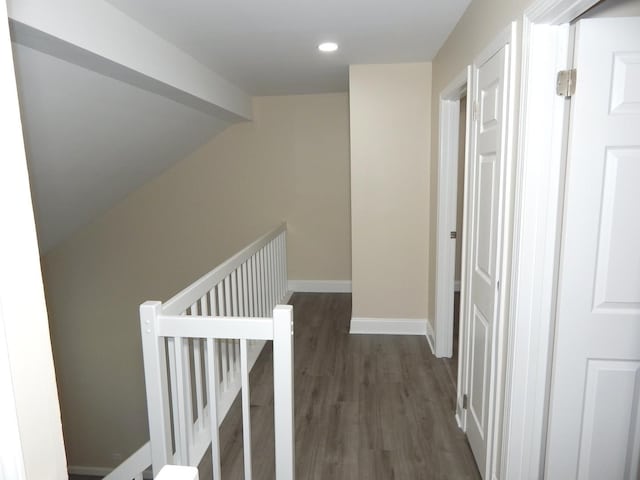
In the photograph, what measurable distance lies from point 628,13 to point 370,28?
4.95 feet

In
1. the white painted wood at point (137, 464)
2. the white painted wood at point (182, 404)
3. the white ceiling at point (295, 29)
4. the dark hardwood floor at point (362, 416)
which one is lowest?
the dark hardwood floor at point (362, 416)

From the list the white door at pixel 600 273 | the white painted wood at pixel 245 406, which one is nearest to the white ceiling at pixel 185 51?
the white door at pixel 600 273

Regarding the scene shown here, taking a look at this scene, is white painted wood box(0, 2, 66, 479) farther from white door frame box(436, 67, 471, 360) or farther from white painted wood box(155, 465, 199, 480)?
white door frame box(436, 67, 471, 360)

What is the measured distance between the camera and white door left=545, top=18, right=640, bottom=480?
138 cm

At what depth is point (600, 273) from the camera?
1477mm

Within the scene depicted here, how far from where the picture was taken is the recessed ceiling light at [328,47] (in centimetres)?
289

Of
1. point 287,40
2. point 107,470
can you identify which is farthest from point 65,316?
point 287,40

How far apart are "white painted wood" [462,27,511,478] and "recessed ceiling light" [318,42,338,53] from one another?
1124mm

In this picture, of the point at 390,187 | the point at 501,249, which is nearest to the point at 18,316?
the point at 501,249

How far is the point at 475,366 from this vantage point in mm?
2221

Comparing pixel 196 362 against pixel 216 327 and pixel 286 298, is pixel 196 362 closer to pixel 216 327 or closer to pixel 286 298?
pixel 216 327

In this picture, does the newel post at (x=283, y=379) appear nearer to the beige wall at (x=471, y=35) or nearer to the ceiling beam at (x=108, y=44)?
the beige wall at (x=471, y=35)

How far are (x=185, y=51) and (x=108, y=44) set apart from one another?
89 cm

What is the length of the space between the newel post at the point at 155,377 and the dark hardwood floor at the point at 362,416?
49 centimetres
